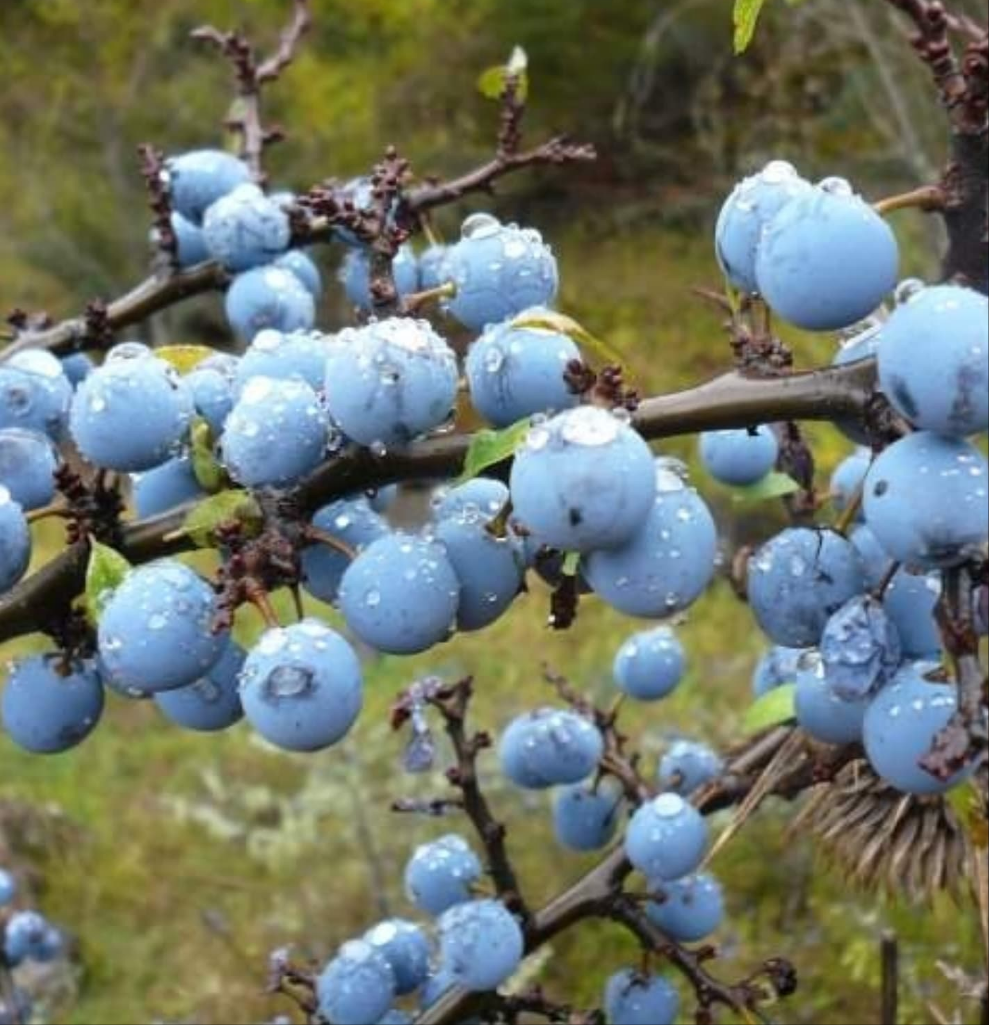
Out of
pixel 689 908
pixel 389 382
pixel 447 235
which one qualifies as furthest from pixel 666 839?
pixel 447 235

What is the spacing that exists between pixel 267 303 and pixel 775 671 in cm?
57

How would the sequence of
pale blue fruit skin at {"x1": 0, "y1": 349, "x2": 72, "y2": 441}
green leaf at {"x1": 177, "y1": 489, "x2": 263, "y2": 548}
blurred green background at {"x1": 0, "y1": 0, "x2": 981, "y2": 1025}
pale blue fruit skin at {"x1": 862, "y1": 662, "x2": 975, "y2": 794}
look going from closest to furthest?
1. pale blue fruit skin at {"x1": 862, "y1": 662, "x2": 975, "y2": 794}
2. green leaf at {"x1": 177, "y1": 489, "x2": 263, "y2": 548}
3. pale blue fruit skin at {"x1": 0, "y1": 349, "x2": 72, "y2": 441}
4. blurred green background at {"x1": 0, "y1": 0, "x2": 981, "y2": 1025}

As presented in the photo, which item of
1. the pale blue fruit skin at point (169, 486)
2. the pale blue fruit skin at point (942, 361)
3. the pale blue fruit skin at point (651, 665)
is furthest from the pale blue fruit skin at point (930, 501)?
the pale blue fruit skin at point (651, 665)

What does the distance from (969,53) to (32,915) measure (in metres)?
1.76

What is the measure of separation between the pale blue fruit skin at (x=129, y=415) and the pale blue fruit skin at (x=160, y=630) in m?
0.09

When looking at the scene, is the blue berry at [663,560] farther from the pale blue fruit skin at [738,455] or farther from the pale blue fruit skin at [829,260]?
the pale blue fruit skin at [738,455]

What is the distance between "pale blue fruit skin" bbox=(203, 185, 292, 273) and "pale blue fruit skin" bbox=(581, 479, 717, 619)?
784mm

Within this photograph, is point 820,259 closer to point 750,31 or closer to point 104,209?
point 750,31

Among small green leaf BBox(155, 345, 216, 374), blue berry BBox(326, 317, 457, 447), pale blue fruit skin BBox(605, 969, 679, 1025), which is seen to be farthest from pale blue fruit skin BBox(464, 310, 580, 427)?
pale blue fruit skin BBox(605, 969, 679, 1025)

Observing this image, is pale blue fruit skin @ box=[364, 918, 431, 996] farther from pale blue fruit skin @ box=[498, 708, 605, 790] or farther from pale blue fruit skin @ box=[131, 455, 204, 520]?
pale blue fruit skin @ box=[131, 455, 204, 520]

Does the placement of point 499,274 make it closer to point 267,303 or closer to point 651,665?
point 267,303

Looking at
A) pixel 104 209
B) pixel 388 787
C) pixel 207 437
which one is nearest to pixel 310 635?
pixel 207 437

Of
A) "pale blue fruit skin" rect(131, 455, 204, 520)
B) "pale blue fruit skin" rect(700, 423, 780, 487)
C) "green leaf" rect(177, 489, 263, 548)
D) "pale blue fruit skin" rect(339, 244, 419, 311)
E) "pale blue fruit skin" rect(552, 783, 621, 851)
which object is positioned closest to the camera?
"green leaf" rect(177, 489, 263, 548)

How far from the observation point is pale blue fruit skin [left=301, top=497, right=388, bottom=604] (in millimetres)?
887
